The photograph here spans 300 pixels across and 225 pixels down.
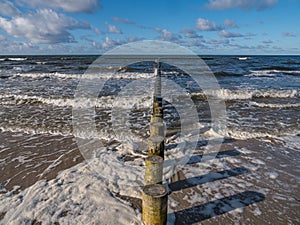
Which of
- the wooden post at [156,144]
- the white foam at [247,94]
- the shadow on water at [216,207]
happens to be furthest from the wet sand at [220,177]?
the white foam at [247,94]

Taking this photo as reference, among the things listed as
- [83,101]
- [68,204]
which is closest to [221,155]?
[68,204]

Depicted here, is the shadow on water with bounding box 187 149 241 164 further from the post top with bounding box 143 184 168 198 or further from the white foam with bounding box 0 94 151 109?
the white foam with bounding box 0 94 151 109

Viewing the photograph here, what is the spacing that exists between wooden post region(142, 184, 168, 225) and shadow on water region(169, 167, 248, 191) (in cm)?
141

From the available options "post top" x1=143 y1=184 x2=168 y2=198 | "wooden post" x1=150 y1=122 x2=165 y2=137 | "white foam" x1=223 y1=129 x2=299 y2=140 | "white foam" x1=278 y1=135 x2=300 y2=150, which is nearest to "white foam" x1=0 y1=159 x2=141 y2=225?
"post top" x1=143 y1=184 x2=168 y2=198

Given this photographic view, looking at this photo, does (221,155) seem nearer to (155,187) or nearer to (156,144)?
(156,144)

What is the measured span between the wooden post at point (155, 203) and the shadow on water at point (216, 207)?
747 millimetres

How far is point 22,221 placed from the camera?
3.18 m

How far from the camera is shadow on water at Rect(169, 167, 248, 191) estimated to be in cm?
407

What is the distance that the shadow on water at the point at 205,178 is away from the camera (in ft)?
13.4

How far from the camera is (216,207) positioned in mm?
3523

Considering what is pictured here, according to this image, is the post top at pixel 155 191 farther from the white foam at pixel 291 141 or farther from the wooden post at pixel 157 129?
the white foam at pixel 291 141

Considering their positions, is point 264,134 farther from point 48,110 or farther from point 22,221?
point 48,110

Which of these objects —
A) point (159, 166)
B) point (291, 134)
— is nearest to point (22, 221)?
point (159, 166)

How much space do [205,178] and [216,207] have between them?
2.76 ft
